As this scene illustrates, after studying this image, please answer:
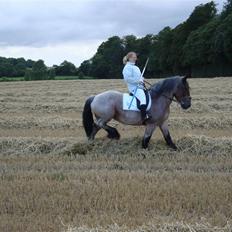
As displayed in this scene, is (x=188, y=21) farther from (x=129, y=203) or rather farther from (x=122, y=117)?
(x=129, y=203)

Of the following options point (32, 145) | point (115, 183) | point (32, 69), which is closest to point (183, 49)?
point (32, 69)

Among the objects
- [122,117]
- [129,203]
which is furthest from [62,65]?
[129,203]

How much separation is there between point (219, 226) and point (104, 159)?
530 cm

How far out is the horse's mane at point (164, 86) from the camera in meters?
12.6

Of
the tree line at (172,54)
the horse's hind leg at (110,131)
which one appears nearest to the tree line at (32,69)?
the tree line at (172,54)

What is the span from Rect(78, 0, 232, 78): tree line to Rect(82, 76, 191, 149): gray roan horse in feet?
146

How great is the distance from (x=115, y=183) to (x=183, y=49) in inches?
2269

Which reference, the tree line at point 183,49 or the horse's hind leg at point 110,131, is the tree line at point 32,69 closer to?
the tree line at point 183,49

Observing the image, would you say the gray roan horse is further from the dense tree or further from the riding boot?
the dense tree

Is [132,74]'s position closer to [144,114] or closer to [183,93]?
[144,114]

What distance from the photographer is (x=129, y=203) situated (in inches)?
302

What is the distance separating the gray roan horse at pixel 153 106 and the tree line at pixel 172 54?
44459 millimetres

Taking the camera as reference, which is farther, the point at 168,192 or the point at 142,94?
the point at 142,94

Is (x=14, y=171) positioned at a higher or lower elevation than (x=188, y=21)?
lower
